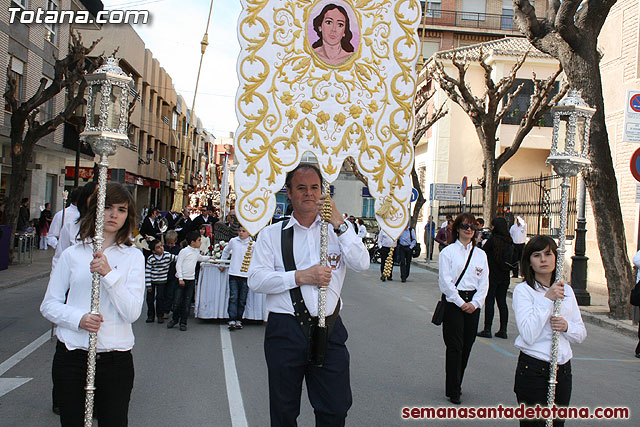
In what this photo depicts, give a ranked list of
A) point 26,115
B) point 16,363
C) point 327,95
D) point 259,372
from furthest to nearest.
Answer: point 26,115 < point 16,363 < point 259,372 < point 327,95

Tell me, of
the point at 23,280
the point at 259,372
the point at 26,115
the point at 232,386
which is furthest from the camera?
the point at 26,115

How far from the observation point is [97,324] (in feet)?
10.6

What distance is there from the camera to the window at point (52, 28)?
2523 centimetres

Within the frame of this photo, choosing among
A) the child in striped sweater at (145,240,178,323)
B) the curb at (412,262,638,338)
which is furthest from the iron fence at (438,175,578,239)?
the child in striped sweater at (145,240,178,323)

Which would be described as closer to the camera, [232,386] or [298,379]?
[298,379]

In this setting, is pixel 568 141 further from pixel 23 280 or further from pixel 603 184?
pixel 23 280

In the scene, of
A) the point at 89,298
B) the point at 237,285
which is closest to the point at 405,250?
the point at 237,285

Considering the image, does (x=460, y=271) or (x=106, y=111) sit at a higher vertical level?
(x=106, y=111)

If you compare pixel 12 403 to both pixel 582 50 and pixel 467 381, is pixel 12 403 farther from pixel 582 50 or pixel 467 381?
pixel 582 50

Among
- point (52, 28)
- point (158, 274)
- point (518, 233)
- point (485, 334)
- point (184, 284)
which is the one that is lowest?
point (485, 334)

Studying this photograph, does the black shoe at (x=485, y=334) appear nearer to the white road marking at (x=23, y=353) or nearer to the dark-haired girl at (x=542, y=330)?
the dark-haired girl at (x=542, y=330)

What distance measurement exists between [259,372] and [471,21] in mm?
40901

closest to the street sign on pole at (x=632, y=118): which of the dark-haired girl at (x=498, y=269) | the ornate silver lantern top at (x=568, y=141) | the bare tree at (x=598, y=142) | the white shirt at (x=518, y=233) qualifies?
the bare tree at (x=598, y=142)

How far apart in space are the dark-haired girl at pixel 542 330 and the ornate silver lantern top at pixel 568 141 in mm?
666
